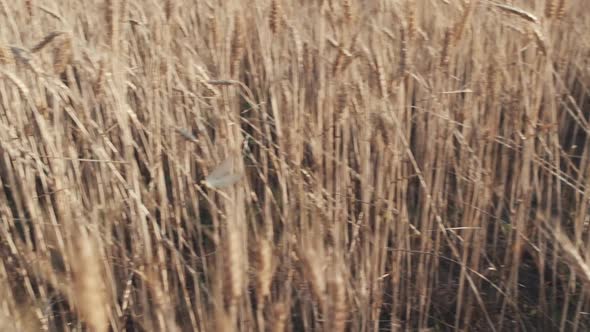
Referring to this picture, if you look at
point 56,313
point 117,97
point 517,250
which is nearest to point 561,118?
point 517,250

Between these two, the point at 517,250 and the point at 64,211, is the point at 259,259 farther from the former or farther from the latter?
the point at 517,250

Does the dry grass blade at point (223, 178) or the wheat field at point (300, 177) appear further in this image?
the wheat field at point (300, 177)

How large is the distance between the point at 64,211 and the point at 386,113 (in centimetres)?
60

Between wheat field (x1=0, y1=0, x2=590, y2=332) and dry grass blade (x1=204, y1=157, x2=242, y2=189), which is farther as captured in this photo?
wheat field (x1=0, y1=0, x2=590, y2=332)

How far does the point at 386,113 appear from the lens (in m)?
1.19

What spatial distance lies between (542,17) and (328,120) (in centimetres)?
49

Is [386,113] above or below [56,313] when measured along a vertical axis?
above

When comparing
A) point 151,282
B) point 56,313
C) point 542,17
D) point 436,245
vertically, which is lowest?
point 56,313

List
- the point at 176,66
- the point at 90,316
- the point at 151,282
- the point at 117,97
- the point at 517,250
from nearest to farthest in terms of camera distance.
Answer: the point at 90,316 → the point at 151,282 → the point at 117,97 → the point at 517,250 → the point at 176,66

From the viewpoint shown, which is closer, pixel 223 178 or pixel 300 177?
pixel 223 178

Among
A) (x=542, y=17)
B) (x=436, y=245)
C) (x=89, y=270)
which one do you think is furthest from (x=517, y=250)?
(x=89, y=270)

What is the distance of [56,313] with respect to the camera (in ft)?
4.58

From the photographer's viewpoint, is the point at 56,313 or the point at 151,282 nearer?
the point at 151,282

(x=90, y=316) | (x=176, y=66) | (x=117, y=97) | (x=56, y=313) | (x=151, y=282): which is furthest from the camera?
(x=176, y=66)
